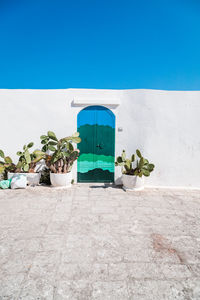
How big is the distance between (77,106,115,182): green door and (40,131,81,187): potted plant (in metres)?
0.47

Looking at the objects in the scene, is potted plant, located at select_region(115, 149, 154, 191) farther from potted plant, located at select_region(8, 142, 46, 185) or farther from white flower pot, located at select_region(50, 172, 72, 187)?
potted plant, located at select_region(8, 142, 46, 185)

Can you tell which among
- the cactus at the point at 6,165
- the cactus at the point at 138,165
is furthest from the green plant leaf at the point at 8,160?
the cactus at the point at 138,165

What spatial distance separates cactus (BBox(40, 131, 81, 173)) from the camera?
4480mm

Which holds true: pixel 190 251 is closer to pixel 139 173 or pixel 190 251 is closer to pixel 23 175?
pixel 139 173

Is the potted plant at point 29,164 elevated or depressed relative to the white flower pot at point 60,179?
elevated

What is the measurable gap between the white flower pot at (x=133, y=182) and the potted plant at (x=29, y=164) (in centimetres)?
224

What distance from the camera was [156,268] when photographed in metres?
1.69

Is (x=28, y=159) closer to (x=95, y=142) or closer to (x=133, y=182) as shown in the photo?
(x=95, y=142)

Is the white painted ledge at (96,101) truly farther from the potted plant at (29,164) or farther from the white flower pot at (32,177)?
the white flower pot at (32,177)

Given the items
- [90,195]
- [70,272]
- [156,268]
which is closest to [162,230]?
[156,268]

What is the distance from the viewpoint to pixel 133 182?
446 cm

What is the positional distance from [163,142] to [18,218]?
4.01 metres

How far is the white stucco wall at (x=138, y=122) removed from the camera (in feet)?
16.3

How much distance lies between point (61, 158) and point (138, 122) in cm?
237
